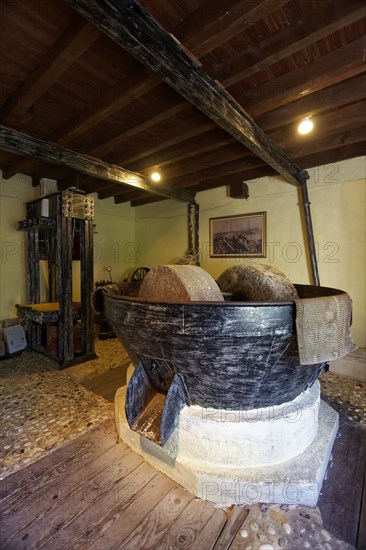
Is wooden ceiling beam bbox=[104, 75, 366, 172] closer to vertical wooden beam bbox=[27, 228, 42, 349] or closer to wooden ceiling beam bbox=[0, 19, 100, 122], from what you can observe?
wooden ceiling beam bbox=[0, 19, 100, 122]

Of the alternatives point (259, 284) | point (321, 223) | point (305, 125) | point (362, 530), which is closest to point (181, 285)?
point (259, 284)

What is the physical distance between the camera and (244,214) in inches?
155

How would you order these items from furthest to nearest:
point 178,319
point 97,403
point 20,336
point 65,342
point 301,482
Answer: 1. point 20,336
2. point 65,342
3. point 97,403
4. point 301,482
5. point 178,319

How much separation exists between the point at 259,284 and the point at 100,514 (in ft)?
5.01

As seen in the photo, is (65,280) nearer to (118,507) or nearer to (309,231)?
(118,507)

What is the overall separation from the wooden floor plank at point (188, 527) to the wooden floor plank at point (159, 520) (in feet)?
0.07

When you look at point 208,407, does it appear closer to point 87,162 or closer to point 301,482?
point 301,482

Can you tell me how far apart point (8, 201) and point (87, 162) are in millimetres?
1618

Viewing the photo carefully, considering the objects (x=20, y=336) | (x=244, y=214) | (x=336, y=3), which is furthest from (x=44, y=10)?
(x=20, y=336)

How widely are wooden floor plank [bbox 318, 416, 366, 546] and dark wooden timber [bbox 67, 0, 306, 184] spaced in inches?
98.0

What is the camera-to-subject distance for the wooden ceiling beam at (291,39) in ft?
4.41

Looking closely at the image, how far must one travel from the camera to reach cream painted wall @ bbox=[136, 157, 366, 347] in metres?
3.02

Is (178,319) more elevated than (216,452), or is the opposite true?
(178,319)

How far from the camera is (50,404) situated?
215 cm
